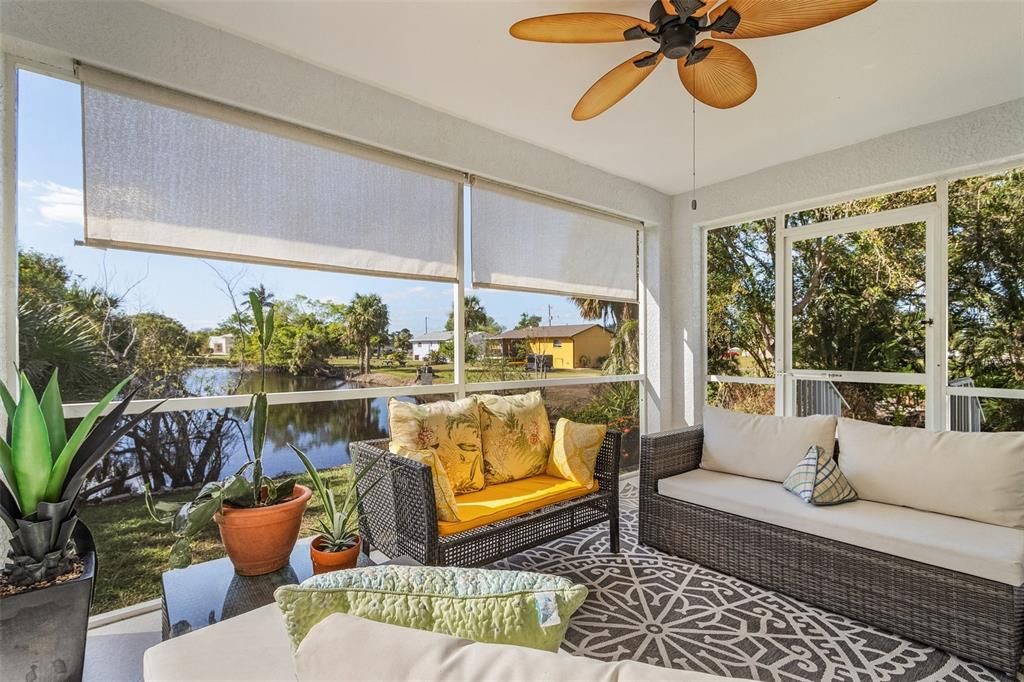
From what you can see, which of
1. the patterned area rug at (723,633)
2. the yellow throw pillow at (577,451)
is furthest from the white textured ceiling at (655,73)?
the patterned area rug at (723,633)

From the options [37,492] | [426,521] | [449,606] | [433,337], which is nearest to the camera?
[449,606]

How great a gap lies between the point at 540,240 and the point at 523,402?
53.9 inches

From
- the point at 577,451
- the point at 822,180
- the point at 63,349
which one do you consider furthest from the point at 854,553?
the point at 63,349

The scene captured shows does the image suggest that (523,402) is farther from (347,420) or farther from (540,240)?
(540,240)

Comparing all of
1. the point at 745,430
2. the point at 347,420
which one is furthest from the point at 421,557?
the point at 745,430

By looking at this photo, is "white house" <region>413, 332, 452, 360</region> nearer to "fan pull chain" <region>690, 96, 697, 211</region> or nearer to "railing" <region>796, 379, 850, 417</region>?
"fan pull chain" <region>690, 96, 697, 211</region>

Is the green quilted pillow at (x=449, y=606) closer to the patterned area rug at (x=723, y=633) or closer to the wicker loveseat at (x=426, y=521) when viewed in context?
the wicker loveseat at (x=426, y=521)

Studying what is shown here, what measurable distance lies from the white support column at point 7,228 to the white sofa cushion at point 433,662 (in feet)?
6.93

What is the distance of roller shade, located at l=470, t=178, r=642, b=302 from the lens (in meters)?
3.34

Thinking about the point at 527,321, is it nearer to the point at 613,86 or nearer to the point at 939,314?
the point at 613,86

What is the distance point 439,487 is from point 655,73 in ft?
7.63

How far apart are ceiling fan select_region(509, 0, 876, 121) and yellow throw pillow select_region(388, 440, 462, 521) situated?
5.63 feet

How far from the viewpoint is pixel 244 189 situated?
7.79ft

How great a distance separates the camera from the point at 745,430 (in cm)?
290
